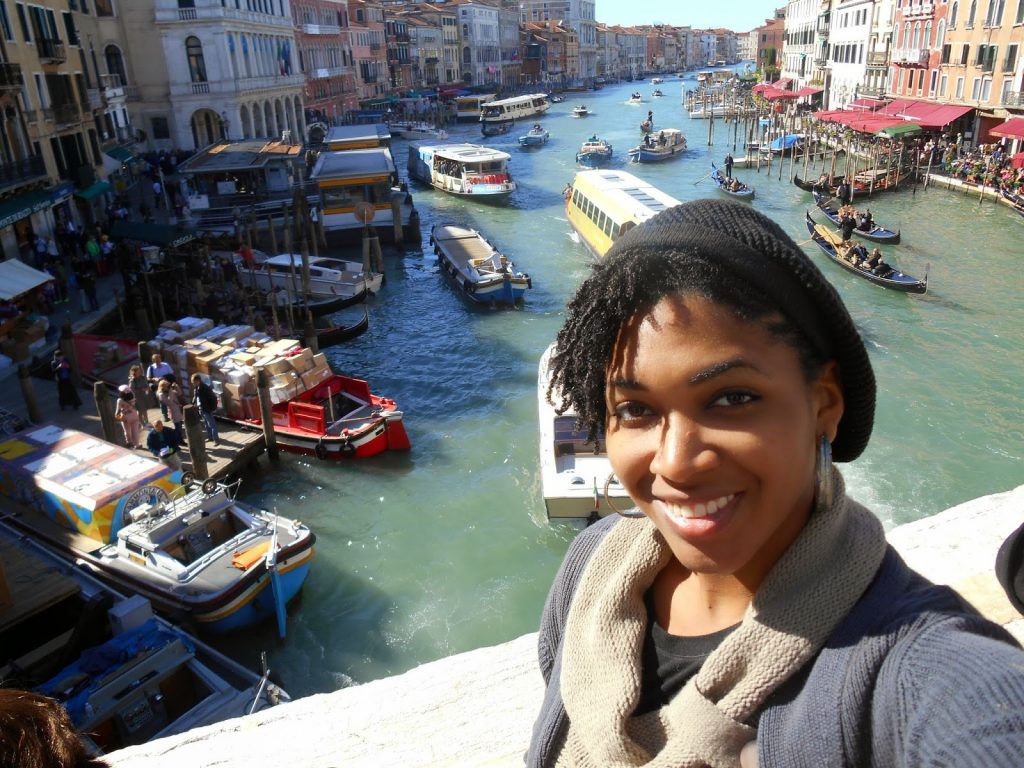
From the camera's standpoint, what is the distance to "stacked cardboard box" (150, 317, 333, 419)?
1310 cm

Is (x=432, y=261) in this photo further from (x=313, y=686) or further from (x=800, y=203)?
(x=313, y=686)

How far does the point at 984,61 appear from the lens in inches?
1347

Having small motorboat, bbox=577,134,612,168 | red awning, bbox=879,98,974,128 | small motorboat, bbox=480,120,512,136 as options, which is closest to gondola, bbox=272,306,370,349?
small motorboat, bbox=577,134,612,168

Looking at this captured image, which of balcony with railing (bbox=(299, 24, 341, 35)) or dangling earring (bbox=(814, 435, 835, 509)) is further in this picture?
balcony with railing (bbox=(299, 24, 341, 35))

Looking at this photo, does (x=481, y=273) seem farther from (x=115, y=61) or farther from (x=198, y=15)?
(x=115, y=61)

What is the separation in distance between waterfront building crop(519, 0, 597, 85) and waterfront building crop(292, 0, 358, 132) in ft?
218

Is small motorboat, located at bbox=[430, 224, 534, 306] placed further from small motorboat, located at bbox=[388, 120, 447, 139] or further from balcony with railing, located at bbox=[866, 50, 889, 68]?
small motorboat, located at bbox=[388, 120, 447, 139]

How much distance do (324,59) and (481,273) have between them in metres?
43.5

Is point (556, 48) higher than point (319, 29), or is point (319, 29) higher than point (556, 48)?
point (319, 29)

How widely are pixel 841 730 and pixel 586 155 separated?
43.5 meters

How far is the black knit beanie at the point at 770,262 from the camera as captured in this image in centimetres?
123

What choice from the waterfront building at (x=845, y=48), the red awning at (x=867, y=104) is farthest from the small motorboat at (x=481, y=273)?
the waterfront building at (x=845, y=48)

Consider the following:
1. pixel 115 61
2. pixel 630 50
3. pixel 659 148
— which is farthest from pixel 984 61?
pixel 630 50

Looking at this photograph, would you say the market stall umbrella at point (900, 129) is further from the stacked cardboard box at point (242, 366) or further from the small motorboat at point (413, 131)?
the small motorboat at point (413, 131)
